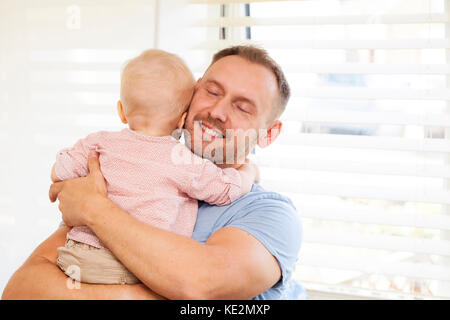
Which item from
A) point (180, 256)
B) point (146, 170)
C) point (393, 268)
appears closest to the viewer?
point (180, 256)

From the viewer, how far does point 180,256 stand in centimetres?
95

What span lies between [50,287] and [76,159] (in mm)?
322

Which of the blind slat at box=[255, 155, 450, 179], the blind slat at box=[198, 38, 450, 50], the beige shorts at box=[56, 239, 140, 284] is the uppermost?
the blind slat at box=[198, 38, 450, 50]

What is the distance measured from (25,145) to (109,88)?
1.24 feet

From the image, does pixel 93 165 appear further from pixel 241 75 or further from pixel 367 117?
pixel 367 117

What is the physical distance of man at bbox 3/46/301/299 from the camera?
950mm

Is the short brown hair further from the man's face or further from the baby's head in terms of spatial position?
Result: the baby's head

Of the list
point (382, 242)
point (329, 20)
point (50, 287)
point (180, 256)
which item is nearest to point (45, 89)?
point (50, 287)

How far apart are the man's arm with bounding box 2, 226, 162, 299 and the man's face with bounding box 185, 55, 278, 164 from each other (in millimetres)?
446

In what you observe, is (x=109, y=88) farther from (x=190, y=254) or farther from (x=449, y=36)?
(x=449, y=36)

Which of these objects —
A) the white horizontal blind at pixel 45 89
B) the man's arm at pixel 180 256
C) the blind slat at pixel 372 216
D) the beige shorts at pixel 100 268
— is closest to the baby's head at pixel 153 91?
the man's arm at pixel 180 256

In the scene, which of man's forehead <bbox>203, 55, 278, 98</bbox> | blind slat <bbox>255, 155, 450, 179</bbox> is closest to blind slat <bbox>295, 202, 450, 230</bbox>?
blind slat <bbox>255, 155, 450, 179</bbox>

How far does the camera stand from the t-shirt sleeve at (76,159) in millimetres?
1140

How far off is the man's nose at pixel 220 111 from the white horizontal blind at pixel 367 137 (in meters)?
0.47
